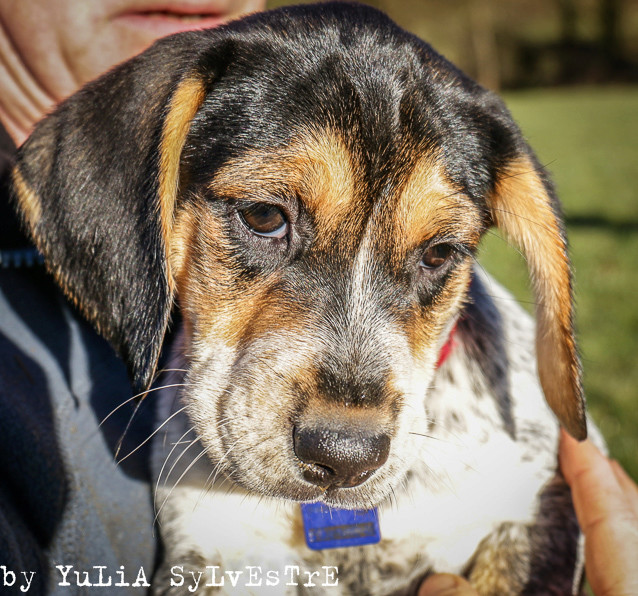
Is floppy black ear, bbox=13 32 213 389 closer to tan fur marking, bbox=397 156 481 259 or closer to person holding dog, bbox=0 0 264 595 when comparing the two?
person holding dog, bbox=0 0 264 595

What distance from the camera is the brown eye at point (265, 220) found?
2.72 meters

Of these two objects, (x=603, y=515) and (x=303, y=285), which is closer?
(x=303, y=285)

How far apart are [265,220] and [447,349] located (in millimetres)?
1124

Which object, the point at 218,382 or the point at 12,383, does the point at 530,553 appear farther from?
the point at 12,383

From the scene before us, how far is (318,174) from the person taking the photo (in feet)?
8.64

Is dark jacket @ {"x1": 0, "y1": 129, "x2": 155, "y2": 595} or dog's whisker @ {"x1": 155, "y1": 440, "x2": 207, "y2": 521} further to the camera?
dog's whisker @ {"x1": 155, "y1": 440, "x2": 207, "y2": 521}

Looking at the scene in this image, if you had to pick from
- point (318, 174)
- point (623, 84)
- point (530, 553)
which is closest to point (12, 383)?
point (318, 174)

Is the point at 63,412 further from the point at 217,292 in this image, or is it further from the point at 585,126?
the point at 585,126

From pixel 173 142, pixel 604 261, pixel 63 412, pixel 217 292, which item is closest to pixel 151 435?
pixel 63 412

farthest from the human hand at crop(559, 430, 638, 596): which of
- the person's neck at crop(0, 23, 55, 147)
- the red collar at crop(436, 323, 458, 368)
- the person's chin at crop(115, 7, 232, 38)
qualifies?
the person's neck at crop(0, 23, 55, 147)

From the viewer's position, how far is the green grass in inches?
246

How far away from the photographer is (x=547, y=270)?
3174mm

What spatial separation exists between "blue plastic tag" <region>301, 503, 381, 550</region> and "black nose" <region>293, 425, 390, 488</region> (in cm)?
40

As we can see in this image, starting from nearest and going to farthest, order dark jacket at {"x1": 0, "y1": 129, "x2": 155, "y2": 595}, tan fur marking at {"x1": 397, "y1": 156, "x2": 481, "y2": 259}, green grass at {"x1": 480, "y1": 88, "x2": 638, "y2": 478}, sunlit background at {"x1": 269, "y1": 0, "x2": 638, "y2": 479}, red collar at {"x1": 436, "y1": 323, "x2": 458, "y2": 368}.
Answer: dark jacket at {"x1": 0, "y1": 129, "x2": 155, "y2": 595} → tan fur marking at {"x1": 397, "y1": 156, "x2": 481, "y2": 259} → red collar at {"x1": 436, "y1": 323, "x2": 458, "y2": 368} → green grass at {"x1": 480, "y1": 88, "x2": 638, "y2": 478} → sunlit background at {"x1": 269, "y1": 0, "x2": 638, "y2": 479}
